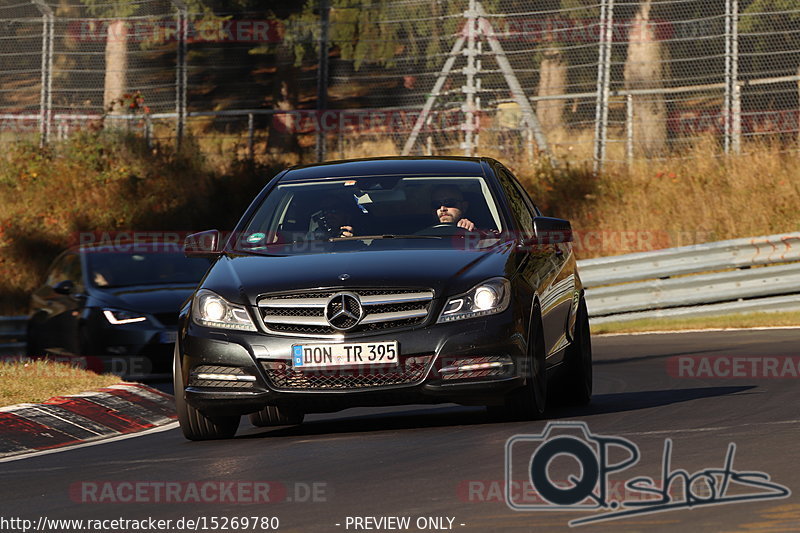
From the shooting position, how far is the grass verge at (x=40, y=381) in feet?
37.3

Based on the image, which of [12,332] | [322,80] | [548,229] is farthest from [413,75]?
[548,229]

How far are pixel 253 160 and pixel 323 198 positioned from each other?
739 inches

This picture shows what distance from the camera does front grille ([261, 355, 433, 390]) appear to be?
905 centimetres

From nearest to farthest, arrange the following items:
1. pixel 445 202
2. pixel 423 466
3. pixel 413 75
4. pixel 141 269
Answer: pixel 423 466 → pixel 445 202 → pixel 141 269 → pixel 413 75

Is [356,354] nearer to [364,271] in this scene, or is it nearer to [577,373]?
[364,271]

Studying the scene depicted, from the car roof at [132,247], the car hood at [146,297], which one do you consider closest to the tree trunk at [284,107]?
the car roof at [132,247]

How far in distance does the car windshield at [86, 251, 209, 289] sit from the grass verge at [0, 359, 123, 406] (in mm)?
4033

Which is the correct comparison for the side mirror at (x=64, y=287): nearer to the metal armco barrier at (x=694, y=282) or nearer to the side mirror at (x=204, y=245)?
the metal armco barrier at (x=694, y=282)

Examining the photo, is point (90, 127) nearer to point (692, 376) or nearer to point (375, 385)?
point (692, 376)

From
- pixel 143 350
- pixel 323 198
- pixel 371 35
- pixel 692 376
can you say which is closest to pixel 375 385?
pixel 323 198

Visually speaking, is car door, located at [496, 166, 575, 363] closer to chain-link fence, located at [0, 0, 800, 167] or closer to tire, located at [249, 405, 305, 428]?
tire, located at [249, 405, 305, 428]

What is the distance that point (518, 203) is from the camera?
11.1m

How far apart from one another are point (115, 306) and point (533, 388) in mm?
8696

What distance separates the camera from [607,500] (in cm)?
673
